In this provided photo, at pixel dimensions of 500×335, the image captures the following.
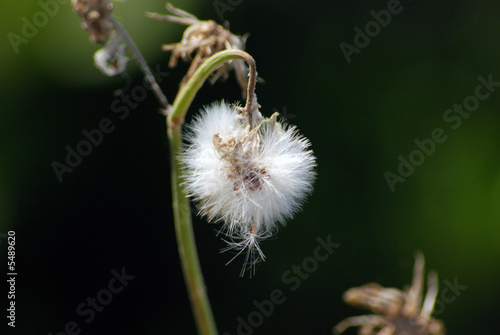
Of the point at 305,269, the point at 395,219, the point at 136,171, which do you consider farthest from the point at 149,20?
the point at 395,219

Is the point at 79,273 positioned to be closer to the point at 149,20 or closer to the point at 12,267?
the point at 12,267

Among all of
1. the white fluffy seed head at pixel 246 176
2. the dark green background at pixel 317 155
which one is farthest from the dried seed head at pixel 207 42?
the dark green background at pixel 317 155

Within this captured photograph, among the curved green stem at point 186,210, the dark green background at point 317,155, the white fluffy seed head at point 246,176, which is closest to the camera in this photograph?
the curved green stem at point 186,210

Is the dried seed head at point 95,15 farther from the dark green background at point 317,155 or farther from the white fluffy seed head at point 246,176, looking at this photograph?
the dark green background at point 317,155

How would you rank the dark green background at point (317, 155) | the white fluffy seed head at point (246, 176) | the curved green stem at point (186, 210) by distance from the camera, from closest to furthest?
the curved green stem at point (186, 210)
the white fluffy seed head at point (246, 176)
the dark green background at point (317, 155)

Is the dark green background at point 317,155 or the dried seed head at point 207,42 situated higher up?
the dried seed head at point 207,42

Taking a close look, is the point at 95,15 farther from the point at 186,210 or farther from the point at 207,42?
the point at 186,210

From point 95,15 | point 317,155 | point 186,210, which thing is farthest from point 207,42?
point 317,155

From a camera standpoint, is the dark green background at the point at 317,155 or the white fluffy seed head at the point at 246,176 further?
the dark green background at the point at 317,155
